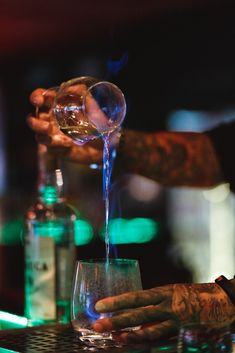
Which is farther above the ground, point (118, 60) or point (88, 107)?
point (118, 60)

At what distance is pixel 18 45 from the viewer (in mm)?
6035

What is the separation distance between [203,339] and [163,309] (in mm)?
282

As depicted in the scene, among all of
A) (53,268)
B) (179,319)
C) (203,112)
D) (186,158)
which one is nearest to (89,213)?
(203,112)

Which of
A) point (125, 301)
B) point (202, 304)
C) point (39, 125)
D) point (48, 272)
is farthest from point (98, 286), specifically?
point (39, 125)

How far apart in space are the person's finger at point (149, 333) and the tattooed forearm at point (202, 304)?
0.05m

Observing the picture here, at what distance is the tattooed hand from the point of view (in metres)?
1.25

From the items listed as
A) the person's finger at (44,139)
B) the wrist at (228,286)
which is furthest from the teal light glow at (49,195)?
the wrist at (228,286)

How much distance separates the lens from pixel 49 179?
190 centimetres

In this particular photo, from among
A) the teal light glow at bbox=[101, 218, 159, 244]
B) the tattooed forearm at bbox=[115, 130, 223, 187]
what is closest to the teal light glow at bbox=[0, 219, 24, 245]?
the teal light glow at bbox=[101, 218, 159, 244]

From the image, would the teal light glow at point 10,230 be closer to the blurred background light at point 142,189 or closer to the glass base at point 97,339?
the blurred background light at point 142,189

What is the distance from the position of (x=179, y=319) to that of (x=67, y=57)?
5218mm

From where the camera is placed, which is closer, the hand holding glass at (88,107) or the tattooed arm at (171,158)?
the hand holding glass at (88,107)

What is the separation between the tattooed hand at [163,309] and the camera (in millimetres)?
1253

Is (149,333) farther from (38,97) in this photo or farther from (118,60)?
(118,60)
